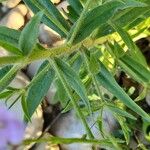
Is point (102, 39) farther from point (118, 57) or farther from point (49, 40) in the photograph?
point (49, 40)

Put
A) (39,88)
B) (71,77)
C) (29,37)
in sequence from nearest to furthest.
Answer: (29,37) → (71,77) → (39,88)

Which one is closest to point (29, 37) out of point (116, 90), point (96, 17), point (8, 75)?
point (8, 75)

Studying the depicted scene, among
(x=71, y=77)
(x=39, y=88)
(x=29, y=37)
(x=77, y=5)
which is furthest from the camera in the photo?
(x=77, y=5)

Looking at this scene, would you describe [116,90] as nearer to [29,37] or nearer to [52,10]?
[52,10]

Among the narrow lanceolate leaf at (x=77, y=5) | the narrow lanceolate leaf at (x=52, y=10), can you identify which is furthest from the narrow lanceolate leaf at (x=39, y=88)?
the narrow lanceolate leaf at (x=77, y=5)

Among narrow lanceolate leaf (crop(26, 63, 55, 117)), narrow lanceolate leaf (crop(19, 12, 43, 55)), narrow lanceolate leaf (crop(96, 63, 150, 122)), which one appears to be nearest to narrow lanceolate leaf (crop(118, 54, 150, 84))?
narrow lanceolate leaf (crop(96, 63, 150, 122))

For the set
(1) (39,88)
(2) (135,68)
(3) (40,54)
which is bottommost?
(2) (135,68)

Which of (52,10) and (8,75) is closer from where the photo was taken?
(8,75)
